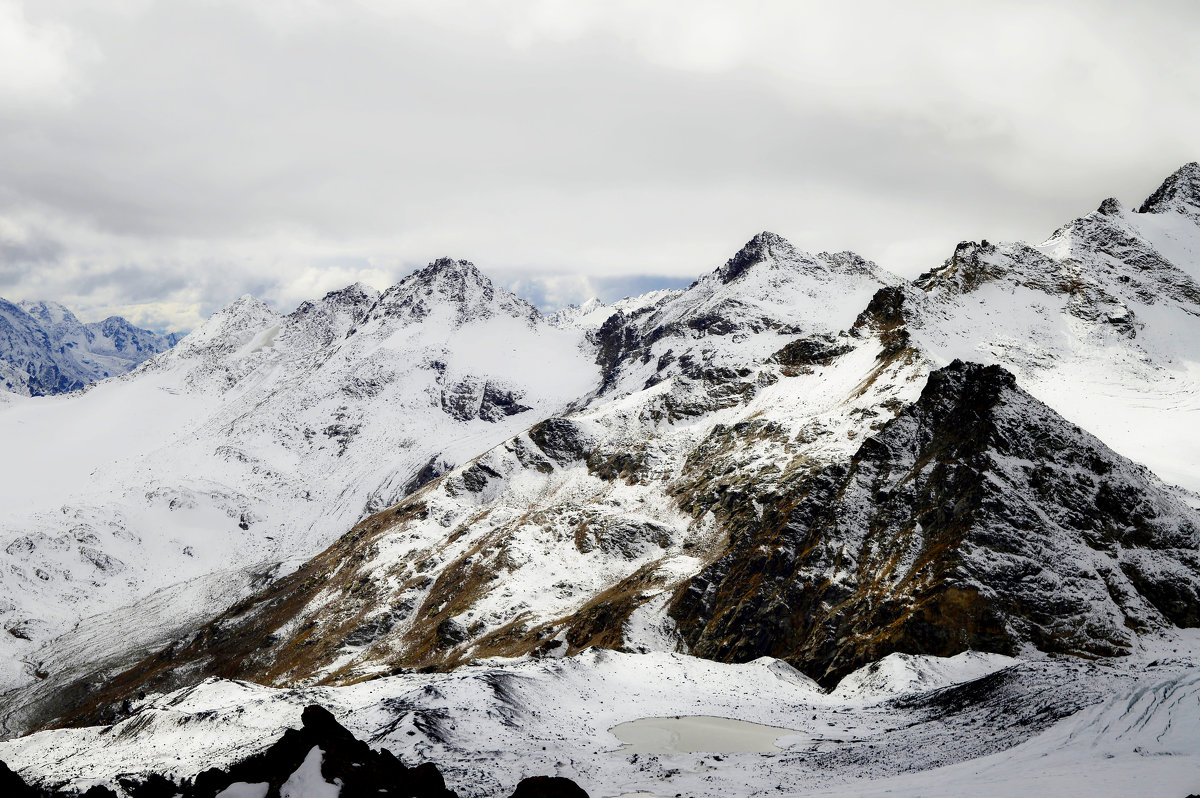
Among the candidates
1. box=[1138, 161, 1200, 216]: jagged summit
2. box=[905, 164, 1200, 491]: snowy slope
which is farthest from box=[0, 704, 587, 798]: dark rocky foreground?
box=[1138, 161, 1200, 216]: jagged summit

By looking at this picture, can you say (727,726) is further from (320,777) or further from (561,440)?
(561,440)

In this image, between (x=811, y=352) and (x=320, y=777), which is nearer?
(x=320, y=777)

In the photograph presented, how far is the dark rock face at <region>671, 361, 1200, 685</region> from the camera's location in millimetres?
55344

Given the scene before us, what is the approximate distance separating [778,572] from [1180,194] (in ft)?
545

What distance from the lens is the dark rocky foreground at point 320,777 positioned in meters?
27.5

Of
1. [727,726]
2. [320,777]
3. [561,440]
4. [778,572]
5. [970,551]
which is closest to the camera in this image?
[320,777]

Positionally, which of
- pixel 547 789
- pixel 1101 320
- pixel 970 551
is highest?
pixel 1101 320

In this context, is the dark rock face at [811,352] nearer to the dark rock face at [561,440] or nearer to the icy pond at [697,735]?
the dark rock face at [561,440]

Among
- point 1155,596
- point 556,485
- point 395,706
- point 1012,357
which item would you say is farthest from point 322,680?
point 1012,357

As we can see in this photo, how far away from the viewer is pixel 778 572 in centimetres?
8062

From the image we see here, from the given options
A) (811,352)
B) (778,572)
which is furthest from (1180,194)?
(778,572)

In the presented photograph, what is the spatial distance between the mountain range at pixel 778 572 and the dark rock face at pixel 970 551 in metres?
0.25

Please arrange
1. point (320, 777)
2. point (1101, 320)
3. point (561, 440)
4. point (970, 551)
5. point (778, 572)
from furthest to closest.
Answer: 1. point (561, 440)
2. point (1101, 320)
3. point (778, 572)
4. point (970, 551)
5. point (320, 777)

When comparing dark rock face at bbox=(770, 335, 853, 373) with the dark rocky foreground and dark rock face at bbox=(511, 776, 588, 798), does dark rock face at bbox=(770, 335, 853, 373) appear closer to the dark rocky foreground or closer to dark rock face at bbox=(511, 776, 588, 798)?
dark rock face at bbox=(511, 776, 588, 798)
